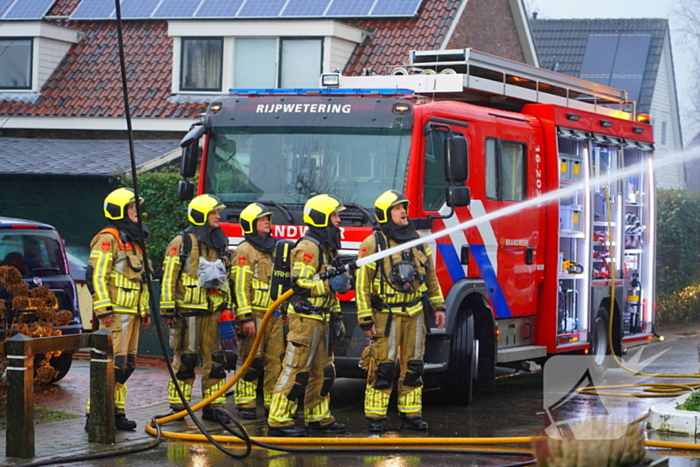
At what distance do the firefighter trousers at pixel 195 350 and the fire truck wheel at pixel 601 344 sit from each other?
17.5 ft

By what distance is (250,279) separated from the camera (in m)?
9.54

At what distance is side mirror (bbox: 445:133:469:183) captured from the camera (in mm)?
9742

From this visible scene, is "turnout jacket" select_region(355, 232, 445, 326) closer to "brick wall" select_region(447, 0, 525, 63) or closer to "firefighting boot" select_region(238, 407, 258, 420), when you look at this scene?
"firefighting boot" select_region(238, 407, 258, 420)

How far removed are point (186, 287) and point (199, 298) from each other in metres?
0.14

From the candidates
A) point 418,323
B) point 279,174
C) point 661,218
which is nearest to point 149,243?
point 279,174

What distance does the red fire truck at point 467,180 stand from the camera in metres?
10.0

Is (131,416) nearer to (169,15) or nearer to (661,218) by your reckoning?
(661,218)

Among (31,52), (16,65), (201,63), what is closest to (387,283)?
(201,63)

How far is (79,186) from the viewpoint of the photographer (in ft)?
63.3

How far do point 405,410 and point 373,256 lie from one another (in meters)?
1.34

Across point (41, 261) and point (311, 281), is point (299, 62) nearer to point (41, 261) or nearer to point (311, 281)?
point (41, 261)

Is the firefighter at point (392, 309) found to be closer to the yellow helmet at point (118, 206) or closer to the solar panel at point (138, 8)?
the yellow helmet at point (118, 206)

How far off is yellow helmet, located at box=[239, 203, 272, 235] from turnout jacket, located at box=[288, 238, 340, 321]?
0.74 m

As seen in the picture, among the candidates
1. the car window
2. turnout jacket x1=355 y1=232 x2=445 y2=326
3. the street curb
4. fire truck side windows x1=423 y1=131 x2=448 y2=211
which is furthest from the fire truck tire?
the car window
